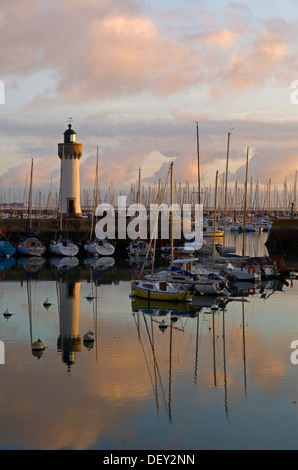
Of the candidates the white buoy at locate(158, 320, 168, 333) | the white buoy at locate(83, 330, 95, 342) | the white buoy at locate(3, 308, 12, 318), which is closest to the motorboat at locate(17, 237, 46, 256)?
the white buoy at locate(3, 308, 12, 318)

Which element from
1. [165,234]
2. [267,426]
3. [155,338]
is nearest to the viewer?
[267,426]

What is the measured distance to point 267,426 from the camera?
48.3ft

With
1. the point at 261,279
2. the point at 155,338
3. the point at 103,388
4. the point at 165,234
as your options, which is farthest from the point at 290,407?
the point at 165,234

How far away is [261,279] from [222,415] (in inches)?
1063

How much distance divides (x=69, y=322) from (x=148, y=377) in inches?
362

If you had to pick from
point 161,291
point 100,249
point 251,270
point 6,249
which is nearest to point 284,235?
point 100,249

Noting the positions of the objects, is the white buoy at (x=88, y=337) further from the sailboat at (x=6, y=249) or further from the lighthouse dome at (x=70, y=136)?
the lighthouse dome at (x=70, y=136)

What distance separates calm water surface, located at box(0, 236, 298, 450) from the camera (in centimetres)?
1422

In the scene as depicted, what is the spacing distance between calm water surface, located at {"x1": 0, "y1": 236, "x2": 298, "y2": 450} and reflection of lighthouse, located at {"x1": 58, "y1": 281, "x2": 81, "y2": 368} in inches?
3.0

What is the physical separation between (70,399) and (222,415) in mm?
4378

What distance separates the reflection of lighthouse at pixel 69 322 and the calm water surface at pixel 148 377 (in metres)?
0.08
